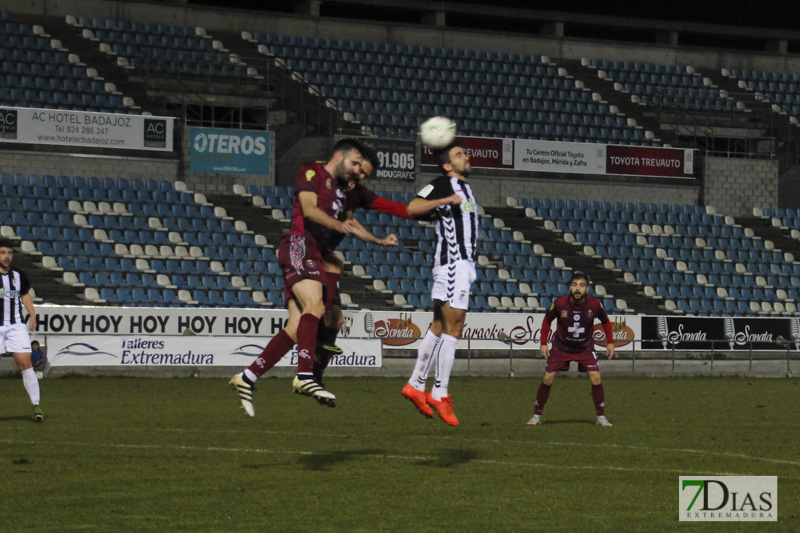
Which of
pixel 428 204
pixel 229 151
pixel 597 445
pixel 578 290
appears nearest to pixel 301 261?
pixel 428 204

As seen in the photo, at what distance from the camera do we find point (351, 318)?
95.9 ft

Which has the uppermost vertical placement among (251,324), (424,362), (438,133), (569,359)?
(438,133)

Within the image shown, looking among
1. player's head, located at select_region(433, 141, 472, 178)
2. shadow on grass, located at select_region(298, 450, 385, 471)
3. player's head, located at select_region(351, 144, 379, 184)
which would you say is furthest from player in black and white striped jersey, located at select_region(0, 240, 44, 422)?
player's head, located at select_region(433, 141, 472, 178)

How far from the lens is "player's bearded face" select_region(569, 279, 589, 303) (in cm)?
1697

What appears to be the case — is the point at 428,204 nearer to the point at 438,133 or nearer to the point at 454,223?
the point at 454,223

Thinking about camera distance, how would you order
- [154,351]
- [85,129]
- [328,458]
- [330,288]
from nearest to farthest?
[330,288] < [328,458] < [154,351] < [85,129]

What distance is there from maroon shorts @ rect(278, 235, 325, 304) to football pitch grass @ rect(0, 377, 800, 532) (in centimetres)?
170

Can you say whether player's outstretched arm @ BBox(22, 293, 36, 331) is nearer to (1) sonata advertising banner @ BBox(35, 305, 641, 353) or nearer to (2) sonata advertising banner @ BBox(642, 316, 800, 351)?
(1) sonata advertising banner @ BBox(35, 305, 641, 353)

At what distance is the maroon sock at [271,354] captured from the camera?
1102 cm

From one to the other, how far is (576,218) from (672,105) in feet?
27.1

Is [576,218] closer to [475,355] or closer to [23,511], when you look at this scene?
[475,355]

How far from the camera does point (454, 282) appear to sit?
11328 mm

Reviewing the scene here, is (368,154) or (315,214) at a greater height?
(368,154)

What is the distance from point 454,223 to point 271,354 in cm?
202
